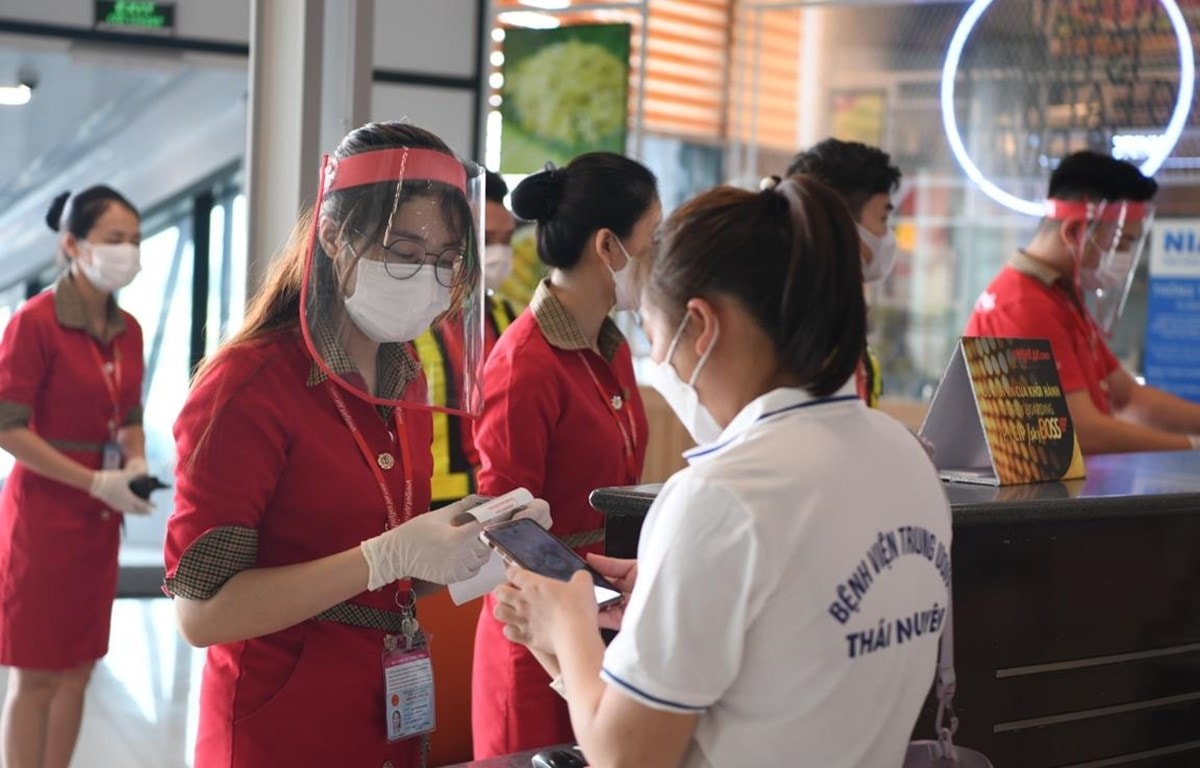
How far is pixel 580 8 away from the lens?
7.07 meters

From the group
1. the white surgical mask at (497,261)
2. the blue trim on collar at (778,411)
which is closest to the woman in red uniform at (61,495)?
the white surgical mask at (497,261)

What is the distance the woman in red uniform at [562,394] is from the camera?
8.45 feet

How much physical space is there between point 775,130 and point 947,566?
617cm

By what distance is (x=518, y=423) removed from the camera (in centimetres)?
258

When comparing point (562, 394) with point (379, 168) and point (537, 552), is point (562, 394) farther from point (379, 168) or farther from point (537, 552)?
point (537, 552)

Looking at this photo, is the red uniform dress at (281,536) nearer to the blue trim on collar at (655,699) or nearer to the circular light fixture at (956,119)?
the blue trim on collar at (655,699)

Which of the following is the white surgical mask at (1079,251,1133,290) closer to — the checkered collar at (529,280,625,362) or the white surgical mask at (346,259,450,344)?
the checkered collar at (529,280,625,362)

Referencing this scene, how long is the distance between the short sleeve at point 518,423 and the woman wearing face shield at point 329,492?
48 centimetres

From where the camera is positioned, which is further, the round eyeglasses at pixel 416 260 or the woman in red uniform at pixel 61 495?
the woman in red uniform at pixel 61 495

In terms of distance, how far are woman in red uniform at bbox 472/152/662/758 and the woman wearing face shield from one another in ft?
1.59

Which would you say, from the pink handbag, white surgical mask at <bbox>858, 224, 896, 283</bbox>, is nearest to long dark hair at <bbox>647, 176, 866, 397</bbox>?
the pink handbag

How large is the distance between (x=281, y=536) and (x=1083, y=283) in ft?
8.52

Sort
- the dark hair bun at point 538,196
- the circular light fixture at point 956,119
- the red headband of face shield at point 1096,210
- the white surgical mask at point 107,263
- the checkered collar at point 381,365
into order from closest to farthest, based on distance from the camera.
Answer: the checkered collar at point 381,365 < the dark hair bun at point 538,196 < the red headband of face shield at point 1096,210 < the white surgical mask at point 107,263 < the circular light fixture at point 956,119

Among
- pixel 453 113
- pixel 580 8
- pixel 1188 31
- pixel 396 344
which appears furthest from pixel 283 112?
pixel 1188 31
